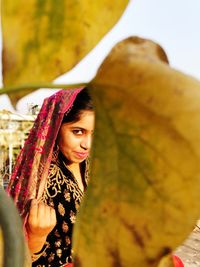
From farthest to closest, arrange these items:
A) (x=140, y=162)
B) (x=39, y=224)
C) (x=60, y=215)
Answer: (x=60, y=215), (x=39, y=224), (x=140, y=162)

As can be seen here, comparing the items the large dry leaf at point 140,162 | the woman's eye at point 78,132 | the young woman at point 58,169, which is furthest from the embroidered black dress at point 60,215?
the large dry leaf at point 140,162

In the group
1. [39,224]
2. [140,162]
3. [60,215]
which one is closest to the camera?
[140,162]

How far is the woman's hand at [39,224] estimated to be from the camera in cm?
133

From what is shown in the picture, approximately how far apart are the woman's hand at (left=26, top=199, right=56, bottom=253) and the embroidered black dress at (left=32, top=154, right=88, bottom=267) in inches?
2.6

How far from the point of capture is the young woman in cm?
151

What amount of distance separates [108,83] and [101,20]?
18 mm

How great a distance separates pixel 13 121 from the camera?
12.7 feet

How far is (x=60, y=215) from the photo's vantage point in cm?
150

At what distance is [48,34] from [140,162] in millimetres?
43

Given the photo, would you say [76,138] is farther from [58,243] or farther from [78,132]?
[58,243]

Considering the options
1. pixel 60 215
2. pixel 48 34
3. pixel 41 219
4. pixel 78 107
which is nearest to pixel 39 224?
pixel 41 219

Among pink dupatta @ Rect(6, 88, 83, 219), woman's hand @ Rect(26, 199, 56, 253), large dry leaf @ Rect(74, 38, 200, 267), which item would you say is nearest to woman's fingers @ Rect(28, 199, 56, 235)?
woman's hand @ Rect(26, 199, 56, 253)

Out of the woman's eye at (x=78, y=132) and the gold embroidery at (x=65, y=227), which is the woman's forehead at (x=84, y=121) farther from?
the gold embroidery at (x=65, y=227)

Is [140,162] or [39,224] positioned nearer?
[140,162]
